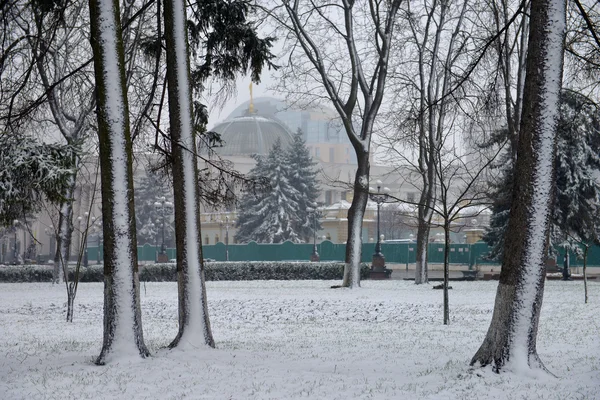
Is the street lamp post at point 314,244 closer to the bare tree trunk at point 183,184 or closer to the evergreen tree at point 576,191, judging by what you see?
the evergreen tree at point 576,191

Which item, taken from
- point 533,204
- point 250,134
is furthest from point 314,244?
point 250,134

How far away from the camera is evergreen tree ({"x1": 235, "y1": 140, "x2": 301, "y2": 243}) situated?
57.3 m

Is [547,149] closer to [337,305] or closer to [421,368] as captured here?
[421,368]

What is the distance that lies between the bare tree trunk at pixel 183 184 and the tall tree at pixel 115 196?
837 millimetres

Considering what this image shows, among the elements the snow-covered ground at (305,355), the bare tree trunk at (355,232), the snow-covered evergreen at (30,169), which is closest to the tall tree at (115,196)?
the snow-covered ground at (305,355)

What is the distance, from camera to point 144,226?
68125 millimetres

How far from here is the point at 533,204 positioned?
292 inches

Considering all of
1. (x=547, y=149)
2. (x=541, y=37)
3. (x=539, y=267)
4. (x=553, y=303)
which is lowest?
(x=553, y=303)

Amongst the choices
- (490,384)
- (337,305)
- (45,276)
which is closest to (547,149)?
(490,384)

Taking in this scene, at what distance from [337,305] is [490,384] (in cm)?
1041

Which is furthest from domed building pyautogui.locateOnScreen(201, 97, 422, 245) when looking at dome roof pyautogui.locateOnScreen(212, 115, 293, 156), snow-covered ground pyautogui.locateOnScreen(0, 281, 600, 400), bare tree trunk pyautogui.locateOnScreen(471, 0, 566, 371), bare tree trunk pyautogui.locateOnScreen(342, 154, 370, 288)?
bare tree trunk pyautogui.locateOnScreen(471, 0, 566, 371)

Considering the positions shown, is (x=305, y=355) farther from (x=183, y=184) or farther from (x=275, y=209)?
(x=275, y=209)

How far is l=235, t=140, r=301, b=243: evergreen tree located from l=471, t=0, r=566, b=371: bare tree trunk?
49.3 metres

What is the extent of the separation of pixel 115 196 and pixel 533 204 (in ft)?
15.0
